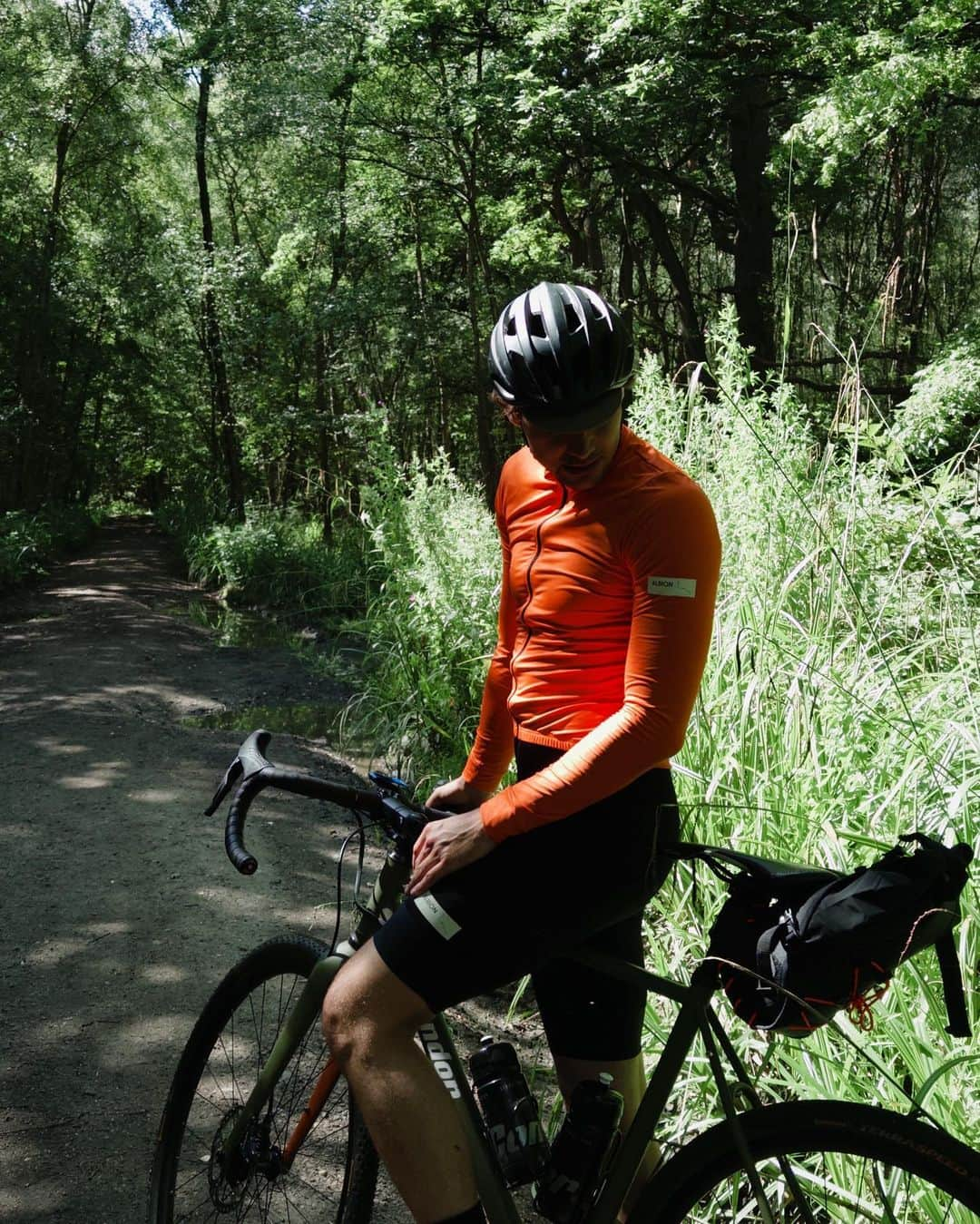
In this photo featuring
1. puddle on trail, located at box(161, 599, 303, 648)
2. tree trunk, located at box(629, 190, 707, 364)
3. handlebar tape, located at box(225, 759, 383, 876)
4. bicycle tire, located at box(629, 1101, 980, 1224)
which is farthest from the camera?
tree trunk, located at box(629, 190, 707, 364)

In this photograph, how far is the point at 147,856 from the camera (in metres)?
5.01

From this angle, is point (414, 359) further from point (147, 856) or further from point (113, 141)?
point (147, 856)

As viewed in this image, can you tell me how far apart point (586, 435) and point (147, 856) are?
409cm

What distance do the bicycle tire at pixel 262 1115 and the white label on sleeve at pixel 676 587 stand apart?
1.06 metres

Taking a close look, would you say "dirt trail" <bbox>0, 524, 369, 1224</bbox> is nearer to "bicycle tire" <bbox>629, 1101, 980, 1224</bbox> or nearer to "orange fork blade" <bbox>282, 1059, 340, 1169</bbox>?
"orange fork blade" <bbox>282, 1059, 340, 1169</bbox>

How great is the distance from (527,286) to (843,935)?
15.7 m

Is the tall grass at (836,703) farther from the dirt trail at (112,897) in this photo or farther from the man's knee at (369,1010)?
the dirt trail at (112,897)

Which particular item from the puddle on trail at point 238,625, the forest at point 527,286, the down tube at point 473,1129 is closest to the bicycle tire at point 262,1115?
the down tube at point 473,1129

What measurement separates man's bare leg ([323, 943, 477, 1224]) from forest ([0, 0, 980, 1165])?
93 centimetres

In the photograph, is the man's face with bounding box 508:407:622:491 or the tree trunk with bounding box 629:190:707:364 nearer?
the man's face with bounding box 508:407:622:491

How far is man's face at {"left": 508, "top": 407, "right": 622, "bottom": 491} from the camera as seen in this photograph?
168 cm

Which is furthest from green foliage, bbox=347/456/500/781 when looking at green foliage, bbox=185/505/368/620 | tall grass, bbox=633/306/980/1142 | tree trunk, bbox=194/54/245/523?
tree trunk, bbox=194/54/245/523

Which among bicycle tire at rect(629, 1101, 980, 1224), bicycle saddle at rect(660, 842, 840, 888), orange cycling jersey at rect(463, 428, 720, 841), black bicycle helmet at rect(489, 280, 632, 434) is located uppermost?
black bicycle helmet at rect(489, 280, 632, 434)

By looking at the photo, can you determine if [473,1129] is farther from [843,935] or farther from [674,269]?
[674,269]
